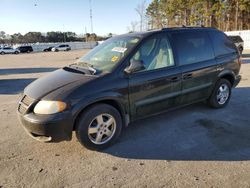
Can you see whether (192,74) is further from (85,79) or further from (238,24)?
(238,24)

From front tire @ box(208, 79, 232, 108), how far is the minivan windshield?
2271 mm

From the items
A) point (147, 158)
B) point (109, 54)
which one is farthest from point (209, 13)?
point (147, 158)

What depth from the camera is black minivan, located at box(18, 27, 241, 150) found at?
10.5ft

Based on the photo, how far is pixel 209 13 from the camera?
39.3 meters

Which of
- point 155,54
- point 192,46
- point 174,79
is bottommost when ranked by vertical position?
point 174,79

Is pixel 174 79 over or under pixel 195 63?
under

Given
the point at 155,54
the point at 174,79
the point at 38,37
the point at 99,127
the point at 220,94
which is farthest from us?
the point at 38,37

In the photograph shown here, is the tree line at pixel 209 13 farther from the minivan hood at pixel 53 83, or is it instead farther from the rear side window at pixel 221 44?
the minivan hood at pixel 53 83

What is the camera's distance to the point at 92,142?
11.5 feet

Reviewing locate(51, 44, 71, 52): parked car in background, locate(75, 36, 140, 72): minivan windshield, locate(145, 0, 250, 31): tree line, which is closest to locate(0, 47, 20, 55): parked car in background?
locate(51, 44, 71, 52): parked car in background

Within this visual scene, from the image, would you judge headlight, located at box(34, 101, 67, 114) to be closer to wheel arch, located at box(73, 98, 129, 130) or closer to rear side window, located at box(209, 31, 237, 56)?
wheel arch, located at box(73, 98, 129, 130)

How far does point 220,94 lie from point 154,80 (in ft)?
7.01

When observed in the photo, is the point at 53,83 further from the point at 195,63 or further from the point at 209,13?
the point at 209,13

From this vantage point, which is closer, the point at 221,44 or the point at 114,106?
the point at 114,106
